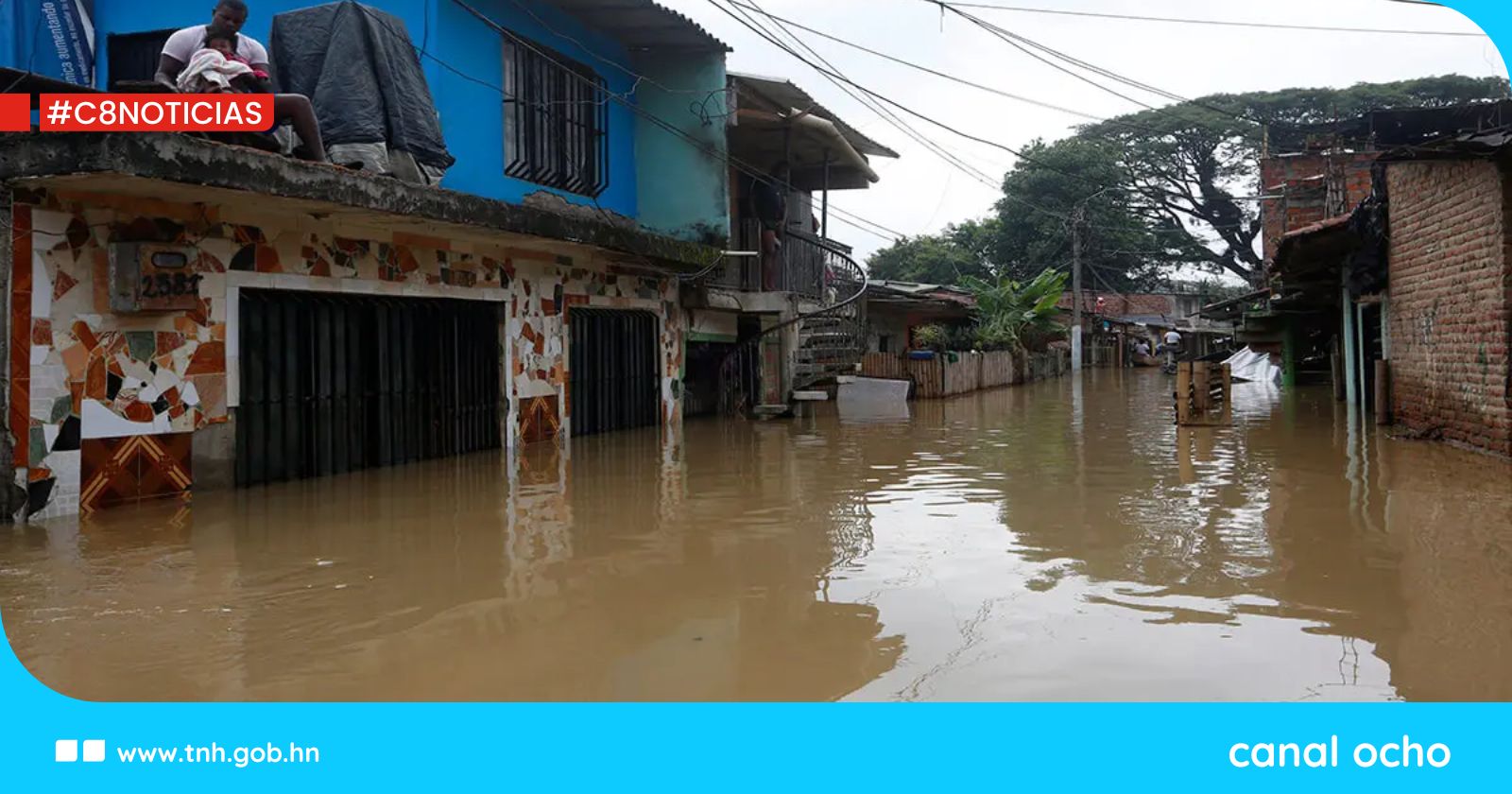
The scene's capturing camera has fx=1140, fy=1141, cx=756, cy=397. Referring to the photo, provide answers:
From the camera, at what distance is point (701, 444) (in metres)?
13.8

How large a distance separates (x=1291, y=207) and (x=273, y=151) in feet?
75.8

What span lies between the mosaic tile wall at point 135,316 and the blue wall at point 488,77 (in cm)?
188

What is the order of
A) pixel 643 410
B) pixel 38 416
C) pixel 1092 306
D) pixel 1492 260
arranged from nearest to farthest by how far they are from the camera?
pixel 38 416 → pixel 1492 260 → pixel 643 410 → pixel 1092 306

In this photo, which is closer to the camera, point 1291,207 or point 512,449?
point 512,449

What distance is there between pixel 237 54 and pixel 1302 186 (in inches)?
922

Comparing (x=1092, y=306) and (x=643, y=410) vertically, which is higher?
(x=1092, y=306)

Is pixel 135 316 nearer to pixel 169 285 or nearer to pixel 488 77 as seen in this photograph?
pixel 169 285

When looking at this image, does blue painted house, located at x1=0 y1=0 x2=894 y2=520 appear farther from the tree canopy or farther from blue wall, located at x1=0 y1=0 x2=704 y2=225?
the tree canopy

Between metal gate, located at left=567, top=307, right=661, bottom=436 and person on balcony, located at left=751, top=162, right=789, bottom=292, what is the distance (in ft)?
11.2

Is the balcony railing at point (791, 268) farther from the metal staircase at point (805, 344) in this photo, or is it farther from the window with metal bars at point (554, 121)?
the window with metal bars at point (554, 121)

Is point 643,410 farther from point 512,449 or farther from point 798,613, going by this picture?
point 798,613

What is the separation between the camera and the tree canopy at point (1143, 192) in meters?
39.8

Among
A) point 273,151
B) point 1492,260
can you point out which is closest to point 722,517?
point 273,151
